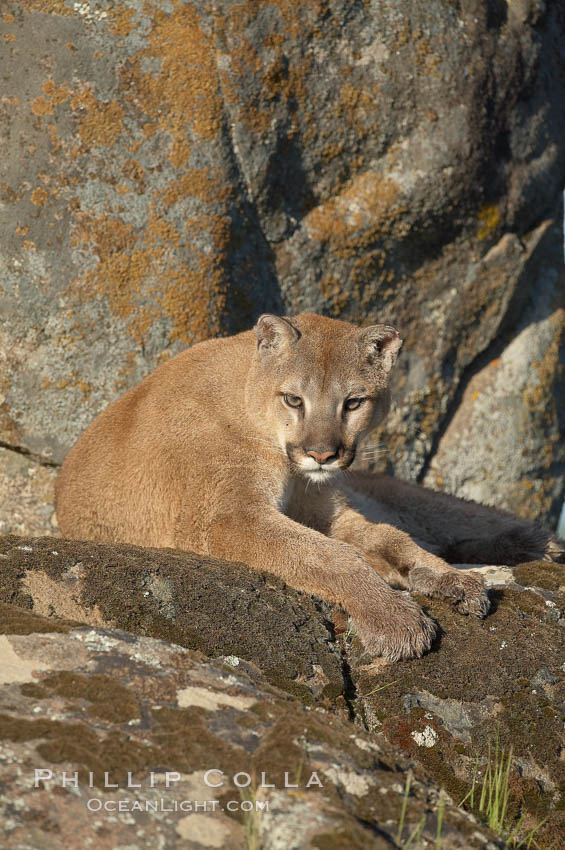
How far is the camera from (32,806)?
2840 millimetres

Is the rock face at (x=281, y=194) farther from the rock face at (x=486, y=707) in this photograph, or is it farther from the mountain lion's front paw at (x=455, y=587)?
the rock face at (x=486, y=707)

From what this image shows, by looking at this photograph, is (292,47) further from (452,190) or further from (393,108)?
(452,190)

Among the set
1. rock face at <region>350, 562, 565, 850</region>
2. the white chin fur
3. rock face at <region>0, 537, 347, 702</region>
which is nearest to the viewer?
rock face at <region>350, 562, 565, 850</region>

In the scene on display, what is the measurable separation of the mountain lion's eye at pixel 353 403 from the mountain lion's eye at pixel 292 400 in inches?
14.0

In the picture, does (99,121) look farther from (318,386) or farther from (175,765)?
(175,765)

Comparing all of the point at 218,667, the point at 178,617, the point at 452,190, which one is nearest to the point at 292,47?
the point at 452,190

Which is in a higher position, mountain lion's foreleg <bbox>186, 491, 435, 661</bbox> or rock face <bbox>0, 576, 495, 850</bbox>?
rock face <bbox>0, 576, 495, 850</bbox>

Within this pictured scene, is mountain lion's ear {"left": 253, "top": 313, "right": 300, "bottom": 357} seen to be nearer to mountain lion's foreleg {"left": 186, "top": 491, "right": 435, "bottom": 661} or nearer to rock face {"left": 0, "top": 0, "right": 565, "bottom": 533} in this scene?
mountain lion's foreleg {"left": 186, "top": 491, "right": 435, "bottom": 661}

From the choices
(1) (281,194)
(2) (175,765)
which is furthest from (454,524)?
(2) (175,765)

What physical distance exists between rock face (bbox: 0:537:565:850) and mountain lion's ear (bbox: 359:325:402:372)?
1896 millimetres

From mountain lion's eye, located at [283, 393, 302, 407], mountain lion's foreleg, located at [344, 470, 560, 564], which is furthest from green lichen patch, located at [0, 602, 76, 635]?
mountain lion's foreleg, located at [344, 470, 560, 564]

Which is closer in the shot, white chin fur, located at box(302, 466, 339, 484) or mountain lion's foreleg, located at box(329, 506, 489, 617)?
mountain lion's foreleg, located at box(329, 506, 489, 617)

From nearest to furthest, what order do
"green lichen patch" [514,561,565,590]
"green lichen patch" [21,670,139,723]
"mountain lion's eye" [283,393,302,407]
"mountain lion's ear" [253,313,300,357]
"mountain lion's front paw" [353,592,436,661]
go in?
"green lichen patch" [21,670,139,723] < "mountain lion's front paw" [353,592,436,661] < "green lichen patch" [514,561,565,590] < "mountain lion's eye" [283,393,302,407] < "mountain lion's ear" [253,313,300,357]

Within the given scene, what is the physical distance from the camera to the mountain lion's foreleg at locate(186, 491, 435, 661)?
5.18 m
